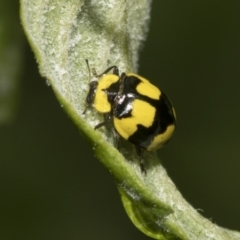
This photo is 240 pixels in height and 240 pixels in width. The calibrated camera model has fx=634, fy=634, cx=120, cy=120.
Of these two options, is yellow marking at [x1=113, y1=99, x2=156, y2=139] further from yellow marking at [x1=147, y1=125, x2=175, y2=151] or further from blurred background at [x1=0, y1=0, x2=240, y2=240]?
blurred background at [x1=0, y1=0, x2=240, y2=240]

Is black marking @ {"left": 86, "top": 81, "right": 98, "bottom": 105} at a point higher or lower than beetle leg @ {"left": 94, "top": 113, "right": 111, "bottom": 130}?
higher

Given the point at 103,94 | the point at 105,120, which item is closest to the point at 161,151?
the point at 103,94

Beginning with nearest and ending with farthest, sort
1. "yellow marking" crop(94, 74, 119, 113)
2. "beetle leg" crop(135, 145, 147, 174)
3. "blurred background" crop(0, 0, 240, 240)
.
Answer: "beetle leg" crop(135, 145, 147, 174) < "yellow marking" crop(94, 74, 119, 113) < "blurred background" crop(0, 0, 240, 240)

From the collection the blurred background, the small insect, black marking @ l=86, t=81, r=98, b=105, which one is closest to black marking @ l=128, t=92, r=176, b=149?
the small insect

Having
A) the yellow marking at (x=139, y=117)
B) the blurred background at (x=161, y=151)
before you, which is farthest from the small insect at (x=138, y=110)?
the blurred background at (x=161, y=151)

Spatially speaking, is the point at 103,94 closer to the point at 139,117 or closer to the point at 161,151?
the point at 139,117

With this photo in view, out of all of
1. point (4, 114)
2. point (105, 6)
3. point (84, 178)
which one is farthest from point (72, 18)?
point (84, 178)

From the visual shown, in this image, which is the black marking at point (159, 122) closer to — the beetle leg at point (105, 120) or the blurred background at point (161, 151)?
the beetle leg at point (105, 120)

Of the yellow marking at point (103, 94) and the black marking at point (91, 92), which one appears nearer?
the black marking at point (91, 92)
